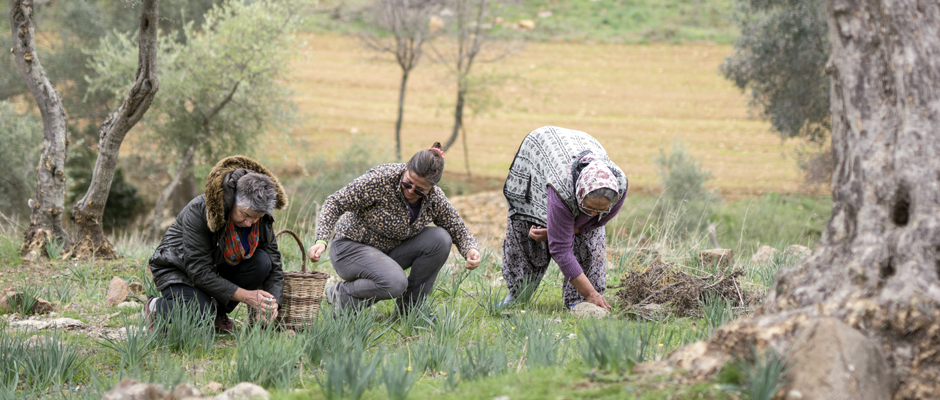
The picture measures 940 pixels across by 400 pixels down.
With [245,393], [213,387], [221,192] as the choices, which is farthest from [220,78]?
[245,393]

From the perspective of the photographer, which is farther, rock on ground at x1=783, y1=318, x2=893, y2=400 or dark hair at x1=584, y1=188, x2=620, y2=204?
dark hair at x1=584, y1=188, x2=620, y2=204

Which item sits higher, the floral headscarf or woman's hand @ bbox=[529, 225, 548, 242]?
the floral headscarf

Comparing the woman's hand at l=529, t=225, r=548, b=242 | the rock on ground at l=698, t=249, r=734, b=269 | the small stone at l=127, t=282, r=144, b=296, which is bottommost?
the small stone at l=127, t=282, r=144, b=296

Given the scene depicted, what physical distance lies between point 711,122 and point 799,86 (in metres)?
8.25

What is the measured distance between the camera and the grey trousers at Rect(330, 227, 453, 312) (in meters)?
4.12

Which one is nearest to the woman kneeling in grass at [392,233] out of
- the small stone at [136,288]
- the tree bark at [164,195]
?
the small stone at [136,288]

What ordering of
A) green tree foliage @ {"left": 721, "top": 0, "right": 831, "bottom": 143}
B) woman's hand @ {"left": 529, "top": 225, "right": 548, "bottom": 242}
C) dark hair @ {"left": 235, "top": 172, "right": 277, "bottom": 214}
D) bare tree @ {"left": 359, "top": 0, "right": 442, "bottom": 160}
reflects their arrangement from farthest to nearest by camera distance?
bare tree @ {"left": 359, "top": 0, "right": 442, "bottom": 160} → green tree foliage @ {"left": 721, "top": 0, "right": 831, "bottom": 143} → woman's hand @ {"left": 529, "top": 225, "right": 548, "bottom": 242} → dark hair @ {"left": 235, "top": 172, "right": 277, "bottom": 214}

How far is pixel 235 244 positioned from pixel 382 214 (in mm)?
917

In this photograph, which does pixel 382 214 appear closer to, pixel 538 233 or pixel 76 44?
pixel 538 233

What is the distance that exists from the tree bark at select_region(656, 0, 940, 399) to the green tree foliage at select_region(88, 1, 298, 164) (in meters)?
11.9

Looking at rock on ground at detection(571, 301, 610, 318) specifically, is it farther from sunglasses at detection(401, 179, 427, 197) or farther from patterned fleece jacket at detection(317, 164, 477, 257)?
sunglasses at detection(401, 179, 427, 197)

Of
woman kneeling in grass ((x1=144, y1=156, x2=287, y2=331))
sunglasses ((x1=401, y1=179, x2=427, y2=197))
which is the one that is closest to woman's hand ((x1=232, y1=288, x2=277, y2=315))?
woman kneeling in grass ((x1=144, y1=156, x2=287, y2=331))

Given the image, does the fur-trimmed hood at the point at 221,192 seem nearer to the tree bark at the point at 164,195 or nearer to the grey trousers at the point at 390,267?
the grey trousers at the point at 390,267

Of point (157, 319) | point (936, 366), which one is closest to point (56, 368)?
point (157, 319)
